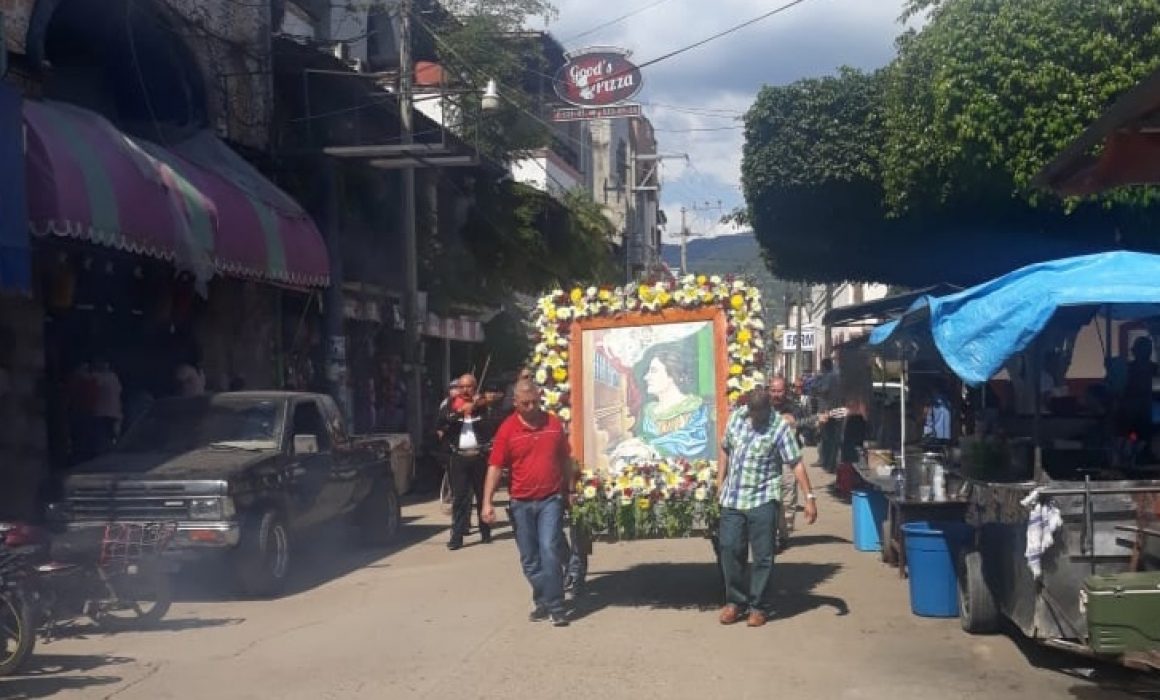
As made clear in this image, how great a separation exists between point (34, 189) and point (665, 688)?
7.90 m

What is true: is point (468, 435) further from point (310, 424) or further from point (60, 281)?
point (60, 281)

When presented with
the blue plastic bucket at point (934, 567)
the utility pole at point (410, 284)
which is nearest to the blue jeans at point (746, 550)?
the blue plastic bucket at point (934, 567)

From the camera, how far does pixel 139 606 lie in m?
10.6

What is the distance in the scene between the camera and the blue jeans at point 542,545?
10.2 m

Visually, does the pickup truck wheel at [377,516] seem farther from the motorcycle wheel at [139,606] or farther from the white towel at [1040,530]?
the white towel at [1040,530]

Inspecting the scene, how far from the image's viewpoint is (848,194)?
22.2 m

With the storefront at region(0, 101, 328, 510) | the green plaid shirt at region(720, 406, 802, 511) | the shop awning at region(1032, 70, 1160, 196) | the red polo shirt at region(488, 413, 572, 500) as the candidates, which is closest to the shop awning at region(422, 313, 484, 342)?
the storefront at region(0, 101, 328, 510)

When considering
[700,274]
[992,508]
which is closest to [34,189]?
[700,274]

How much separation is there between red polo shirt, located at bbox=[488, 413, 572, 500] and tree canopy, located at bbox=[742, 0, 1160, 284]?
6.02 m

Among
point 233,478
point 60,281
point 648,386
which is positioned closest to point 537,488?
point 648,386

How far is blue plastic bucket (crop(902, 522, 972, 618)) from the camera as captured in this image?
33.1 feet

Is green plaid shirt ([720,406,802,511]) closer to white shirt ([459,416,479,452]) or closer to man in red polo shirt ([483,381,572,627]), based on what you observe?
man in red polo shirt ([483,381,572,627])

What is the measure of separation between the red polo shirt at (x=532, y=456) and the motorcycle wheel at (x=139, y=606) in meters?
2.76

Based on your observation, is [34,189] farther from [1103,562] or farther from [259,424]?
[1103,562]
